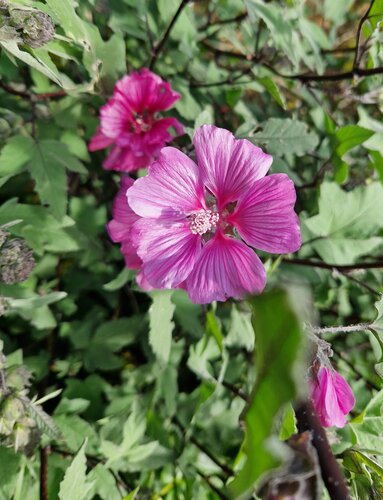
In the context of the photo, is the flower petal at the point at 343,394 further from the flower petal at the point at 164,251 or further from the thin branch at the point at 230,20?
the thin branch at the point at 230,20

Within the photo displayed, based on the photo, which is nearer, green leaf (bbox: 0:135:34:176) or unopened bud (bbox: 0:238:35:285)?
unopened bud (bbox: 0:238:35:285)

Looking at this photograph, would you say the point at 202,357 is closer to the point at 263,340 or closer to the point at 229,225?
the point at 229,225

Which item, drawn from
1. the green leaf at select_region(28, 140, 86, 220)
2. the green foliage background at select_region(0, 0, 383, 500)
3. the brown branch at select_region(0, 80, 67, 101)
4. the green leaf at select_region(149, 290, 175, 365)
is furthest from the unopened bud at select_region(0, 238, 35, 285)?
the brown branch at select_region(0, 80, 67, 101)

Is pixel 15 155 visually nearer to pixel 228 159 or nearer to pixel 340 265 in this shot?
pixel 228 159

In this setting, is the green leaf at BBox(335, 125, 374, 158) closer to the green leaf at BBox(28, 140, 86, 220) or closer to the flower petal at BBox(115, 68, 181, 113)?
the flower petal at BBox(115, 68, 181, 113)

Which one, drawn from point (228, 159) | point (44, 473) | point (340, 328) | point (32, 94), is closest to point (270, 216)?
→ point (228, 159)

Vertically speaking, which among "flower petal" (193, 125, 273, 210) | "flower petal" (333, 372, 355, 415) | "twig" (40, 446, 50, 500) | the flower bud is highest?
the flower bud
